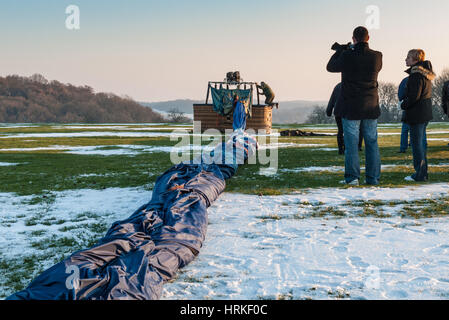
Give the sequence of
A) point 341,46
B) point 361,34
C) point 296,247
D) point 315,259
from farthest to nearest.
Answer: point 341,46 < point 361,34 < point 296,247 < point 315,259

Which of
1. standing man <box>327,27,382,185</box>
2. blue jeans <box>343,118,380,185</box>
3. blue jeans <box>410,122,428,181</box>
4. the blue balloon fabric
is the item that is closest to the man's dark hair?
standing man <box>327,27,382,185</box>

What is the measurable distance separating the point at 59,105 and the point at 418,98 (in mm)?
93348

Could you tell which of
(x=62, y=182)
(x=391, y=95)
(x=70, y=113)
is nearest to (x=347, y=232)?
(x=62, y=182)

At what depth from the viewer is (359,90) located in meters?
6.15

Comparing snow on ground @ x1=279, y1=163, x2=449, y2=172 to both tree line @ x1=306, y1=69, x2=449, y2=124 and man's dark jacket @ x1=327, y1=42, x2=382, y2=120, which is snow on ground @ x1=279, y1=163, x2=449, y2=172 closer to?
man's dark jacket @ x1=327, y1=42, x2=382, y2=120

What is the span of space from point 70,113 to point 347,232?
299 ft

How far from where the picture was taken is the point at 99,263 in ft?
9.02

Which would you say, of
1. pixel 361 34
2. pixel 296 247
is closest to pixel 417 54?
pixel 361 34

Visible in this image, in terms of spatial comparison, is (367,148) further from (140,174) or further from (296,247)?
(140,174)

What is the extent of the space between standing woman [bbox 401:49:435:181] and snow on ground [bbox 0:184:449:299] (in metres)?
1.15

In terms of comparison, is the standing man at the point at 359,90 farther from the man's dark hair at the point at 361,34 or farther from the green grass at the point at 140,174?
the green grass at the point at 140,174

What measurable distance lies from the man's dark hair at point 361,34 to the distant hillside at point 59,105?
75.6m
